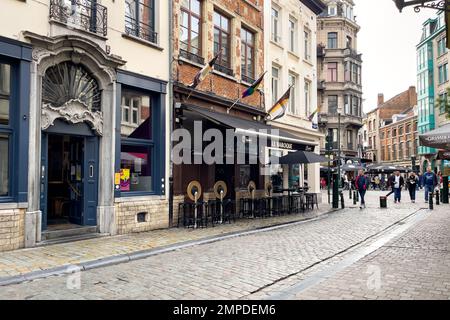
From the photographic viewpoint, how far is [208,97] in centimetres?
1309

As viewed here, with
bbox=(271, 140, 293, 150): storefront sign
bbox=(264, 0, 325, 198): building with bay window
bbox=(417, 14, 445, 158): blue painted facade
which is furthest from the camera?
bbox=(417, 14, 445, 158): blue painted facade

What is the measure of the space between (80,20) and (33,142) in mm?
3050

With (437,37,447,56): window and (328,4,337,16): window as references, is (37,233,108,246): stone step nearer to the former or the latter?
(328,4,337,16): window

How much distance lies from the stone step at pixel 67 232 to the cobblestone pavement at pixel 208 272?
8.27ft

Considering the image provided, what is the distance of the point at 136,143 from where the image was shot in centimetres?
1082

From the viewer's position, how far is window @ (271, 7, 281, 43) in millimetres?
18184

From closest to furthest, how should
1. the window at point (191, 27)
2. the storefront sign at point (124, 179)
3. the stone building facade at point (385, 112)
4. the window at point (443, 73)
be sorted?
the storefront sign at point (124, 179) → the window at point (191, 27) → the window at point (443, 73) → the stone building facade at point (385, 112)

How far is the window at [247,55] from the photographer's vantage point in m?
15.8

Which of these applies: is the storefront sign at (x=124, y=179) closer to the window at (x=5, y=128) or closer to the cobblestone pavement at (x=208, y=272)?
the window at (x=5, y=128)

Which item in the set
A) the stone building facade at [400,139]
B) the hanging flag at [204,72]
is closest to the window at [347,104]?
the stone building facade at [400,139]

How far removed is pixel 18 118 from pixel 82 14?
2880 millimetres

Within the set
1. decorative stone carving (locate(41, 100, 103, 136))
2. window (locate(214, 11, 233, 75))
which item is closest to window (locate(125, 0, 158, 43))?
decorative stone carving (locate(41, 100, 103, 136))

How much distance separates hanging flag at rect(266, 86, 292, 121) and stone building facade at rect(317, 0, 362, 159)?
2967 cm
